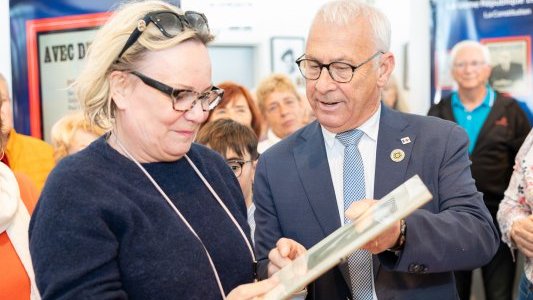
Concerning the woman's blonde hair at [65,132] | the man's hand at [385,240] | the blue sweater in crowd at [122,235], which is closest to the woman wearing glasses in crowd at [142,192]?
the blue sweater in crowd at [122,235]

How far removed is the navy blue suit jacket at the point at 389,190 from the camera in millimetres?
1968

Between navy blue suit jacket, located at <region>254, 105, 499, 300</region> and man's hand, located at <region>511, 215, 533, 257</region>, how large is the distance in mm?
766

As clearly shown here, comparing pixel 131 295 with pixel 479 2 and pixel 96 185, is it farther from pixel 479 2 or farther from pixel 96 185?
pixel 479 2

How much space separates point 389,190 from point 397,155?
4.7 inches

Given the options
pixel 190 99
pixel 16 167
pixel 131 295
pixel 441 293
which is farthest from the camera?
pixel 16 167

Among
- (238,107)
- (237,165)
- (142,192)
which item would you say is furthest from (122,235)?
(238,107)

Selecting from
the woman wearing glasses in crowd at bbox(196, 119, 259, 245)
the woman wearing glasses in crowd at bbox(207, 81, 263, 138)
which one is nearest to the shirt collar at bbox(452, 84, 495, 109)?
the woman wearing glasses in crowd at bbox(207, 81, 263, 138)

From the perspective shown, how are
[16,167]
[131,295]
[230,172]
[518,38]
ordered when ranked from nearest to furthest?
1. [131,295]
2. [230,172]
3. [16,167]
4. [518,38]

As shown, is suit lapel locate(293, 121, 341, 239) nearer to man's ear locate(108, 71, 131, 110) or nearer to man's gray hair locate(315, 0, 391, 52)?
man's gray hair locate(315, 0, 391, 52)

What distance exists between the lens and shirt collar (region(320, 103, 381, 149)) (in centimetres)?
224

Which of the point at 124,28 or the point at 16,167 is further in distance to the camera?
the point at 16,167

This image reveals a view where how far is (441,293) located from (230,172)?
2.51ft

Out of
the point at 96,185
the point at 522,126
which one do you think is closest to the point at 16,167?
the point at 96,185

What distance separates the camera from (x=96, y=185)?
1.53 meters
